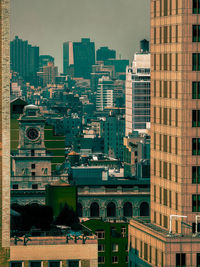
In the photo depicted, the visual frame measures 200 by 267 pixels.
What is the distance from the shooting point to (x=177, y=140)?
89875 millimetres

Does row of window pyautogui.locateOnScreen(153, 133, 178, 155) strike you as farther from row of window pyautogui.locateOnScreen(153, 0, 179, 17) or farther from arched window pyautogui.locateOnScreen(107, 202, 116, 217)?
arched window pyautogui.locateOnScreen(107, 202, 116, 217)

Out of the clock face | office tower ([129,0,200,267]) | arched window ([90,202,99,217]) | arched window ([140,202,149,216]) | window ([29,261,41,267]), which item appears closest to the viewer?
window ([29,261,41,267])

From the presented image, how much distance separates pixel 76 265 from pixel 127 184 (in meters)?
93.3

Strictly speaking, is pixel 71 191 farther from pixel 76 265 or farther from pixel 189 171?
pixel 76 265

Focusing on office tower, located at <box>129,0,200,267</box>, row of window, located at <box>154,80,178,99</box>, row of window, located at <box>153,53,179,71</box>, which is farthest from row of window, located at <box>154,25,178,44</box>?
row of window, located at <box>154,80,178,99</box>

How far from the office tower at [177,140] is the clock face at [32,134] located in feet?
259

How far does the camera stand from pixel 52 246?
8088 cm

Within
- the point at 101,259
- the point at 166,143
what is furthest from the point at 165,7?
the point at 101,259

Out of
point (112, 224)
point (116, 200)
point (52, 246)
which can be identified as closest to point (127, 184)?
point (116, 200)

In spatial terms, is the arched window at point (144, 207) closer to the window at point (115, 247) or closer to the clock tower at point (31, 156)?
the clock tower at point (31, 156)

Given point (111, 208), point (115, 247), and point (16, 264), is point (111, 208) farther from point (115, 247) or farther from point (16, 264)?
point (16, 264)

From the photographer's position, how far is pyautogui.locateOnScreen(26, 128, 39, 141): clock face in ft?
562

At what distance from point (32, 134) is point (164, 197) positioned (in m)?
80.2

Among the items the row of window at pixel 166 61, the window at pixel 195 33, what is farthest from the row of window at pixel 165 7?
the row of window at pixel 166 61
